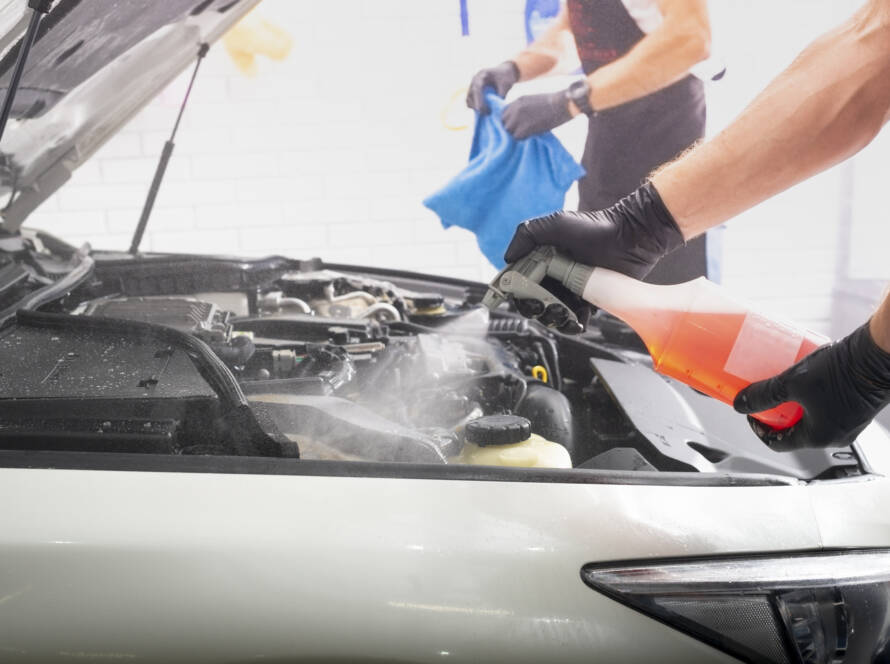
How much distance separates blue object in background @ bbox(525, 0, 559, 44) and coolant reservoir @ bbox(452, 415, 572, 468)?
1.47 m

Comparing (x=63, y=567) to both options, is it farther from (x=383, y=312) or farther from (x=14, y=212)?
(x=14, y=212)

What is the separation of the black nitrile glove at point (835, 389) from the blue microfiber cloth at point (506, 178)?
985 mm

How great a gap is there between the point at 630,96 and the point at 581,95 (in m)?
0.13

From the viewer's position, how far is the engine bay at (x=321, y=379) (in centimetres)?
103

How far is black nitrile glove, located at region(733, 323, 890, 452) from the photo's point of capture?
1.00 metres

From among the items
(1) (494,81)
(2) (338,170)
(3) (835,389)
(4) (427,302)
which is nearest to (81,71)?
(4) (427,302)

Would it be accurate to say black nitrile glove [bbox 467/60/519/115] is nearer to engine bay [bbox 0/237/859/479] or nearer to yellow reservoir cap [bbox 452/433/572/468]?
engine bay [bbox 0/237/859/479]

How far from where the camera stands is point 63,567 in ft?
2.71

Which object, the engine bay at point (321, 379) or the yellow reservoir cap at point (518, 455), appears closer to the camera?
the engine bay at point (321, 379)

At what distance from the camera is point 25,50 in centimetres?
113

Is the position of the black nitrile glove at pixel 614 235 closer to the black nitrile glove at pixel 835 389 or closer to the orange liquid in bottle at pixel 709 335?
the orange liquid in bottle at pixel 709 335

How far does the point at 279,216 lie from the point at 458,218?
52.8 inches

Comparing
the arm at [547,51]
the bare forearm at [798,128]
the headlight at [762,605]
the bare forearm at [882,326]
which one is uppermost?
the arm at [547,51]

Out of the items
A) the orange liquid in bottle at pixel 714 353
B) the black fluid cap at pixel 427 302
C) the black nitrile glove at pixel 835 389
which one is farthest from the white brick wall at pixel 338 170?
the black nitrile glove at pixel 835 389
